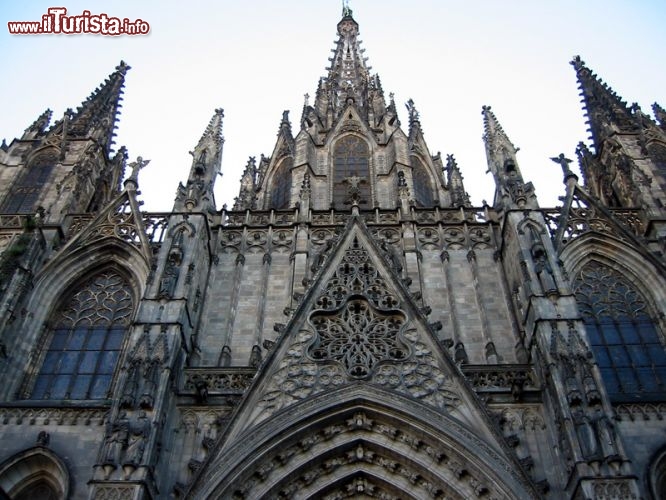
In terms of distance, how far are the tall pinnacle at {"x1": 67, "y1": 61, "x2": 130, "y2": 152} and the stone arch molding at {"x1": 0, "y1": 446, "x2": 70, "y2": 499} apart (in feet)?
47.0

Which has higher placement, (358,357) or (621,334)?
(621,334)

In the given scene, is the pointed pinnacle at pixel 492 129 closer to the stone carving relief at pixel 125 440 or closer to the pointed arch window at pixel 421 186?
the pointed arch window at pixel 421 186

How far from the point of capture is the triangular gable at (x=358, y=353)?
14.6m

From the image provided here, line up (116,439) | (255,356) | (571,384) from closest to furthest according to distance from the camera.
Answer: (116,439) < (571,384) < (255,356)

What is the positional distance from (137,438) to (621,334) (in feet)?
38.4

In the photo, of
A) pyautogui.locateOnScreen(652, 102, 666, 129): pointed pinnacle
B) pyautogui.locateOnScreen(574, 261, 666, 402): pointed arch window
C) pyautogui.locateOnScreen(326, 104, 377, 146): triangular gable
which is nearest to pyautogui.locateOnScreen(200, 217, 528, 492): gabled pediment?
pyautogui.locateOnScreen(574, 261, 666, 402): pointed arch window

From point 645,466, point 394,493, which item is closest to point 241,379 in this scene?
point 394,493

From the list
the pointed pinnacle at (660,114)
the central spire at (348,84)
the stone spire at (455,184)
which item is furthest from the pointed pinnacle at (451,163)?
the pointed pinnacle at (660,114)

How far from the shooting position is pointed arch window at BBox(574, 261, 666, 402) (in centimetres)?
1630

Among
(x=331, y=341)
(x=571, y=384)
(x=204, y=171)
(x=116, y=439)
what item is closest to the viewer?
(x=116, y=439)

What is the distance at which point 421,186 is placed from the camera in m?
26.9

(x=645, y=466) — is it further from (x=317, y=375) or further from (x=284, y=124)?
(x=284, y=124)

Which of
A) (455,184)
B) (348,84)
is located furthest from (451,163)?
(348,84)

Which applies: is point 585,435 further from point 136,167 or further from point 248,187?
point 248,187
